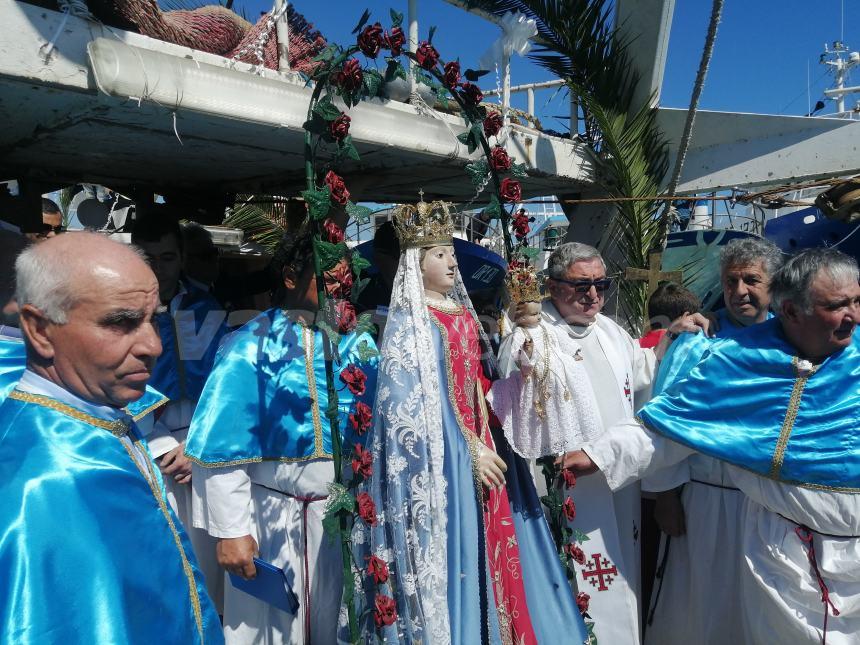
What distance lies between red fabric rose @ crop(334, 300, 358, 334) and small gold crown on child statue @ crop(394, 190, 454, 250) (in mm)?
455

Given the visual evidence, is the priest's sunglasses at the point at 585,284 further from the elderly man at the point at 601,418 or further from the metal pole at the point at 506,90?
the metal pole at the point at 506,90

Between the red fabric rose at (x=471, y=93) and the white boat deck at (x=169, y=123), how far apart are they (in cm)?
48

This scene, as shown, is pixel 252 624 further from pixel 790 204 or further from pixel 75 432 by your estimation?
pixel 790 204

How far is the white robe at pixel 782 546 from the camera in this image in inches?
106

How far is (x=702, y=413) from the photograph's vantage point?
2975mm

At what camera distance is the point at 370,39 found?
98.7 inches

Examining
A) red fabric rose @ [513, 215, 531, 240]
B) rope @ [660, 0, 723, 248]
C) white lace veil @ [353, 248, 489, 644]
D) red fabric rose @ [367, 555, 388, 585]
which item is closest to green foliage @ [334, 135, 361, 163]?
white lace veil @ [353, 248, 489, 644]

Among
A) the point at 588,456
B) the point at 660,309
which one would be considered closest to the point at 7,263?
the point at 588,456

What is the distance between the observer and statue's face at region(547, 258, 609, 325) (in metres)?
3.38

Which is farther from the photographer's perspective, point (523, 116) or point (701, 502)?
point (523, 116)

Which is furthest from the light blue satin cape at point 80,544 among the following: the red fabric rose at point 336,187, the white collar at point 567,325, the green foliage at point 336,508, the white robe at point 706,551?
the white robe at point 706,551

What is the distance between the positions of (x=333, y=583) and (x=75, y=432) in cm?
163

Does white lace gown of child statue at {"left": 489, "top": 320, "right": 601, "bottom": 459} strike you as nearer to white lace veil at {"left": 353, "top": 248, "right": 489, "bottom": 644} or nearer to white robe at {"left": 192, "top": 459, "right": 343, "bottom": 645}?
white lace veil at {"left": 353, "top": 248, "right": 489, "bottom": 644}

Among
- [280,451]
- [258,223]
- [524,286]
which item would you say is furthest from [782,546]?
[258,223]
